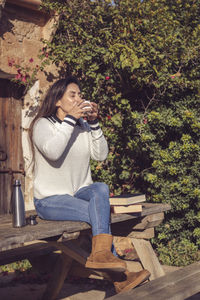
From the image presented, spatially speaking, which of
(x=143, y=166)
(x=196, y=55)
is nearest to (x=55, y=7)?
(x=196, y=55)

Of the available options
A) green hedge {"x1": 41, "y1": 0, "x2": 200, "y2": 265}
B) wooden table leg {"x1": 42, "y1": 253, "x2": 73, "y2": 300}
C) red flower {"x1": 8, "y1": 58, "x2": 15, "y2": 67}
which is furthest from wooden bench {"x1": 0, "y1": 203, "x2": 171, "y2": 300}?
red flower {"x1": 8, "y1": 58, "x2": 15, "y2": 67}

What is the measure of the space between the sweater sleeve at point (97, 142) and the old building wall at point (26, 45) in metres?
2.35

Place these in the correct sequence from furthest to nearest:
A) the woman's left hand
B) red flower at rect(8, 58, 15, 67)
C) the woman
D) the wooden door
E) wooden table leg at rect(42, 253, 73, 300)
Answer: the wooden door, red flower at rect(8, 58, 15, 67), wooden table leg at rect(42, 253, 73, 300), the woman's left hand, the woman

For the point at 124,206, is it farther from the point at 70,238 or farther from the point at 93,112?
the point at 93,112

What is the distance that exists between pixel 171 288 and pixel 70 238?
676 millimetres

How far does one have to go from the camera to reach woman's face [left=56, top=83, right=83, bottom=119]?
3127mm

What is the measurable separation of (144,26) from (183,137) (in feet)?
5.01

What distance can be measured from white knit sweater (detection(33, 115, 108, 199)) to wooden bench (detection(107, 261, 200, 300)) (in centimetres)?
96

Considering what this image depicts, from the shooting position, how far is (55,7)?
5316mm

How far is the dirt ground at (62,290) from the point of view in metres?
3.78

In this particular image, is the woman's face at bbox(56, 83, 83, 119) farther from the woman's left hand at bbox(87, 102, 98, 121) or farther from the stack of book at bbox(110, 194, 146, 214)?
the stack of book at bbox(110, 194, 146, 214)

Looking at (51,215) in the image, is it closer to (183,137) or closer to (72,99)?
(72,99)

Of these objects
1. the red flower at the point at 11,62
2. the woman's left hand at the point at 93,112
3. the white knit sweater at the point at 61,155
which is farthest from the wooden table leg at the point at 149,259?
the red flower at the point at 11,62

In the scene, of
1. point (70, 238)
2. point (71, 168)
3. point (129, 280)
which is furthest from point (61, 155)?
point (129, 280)
